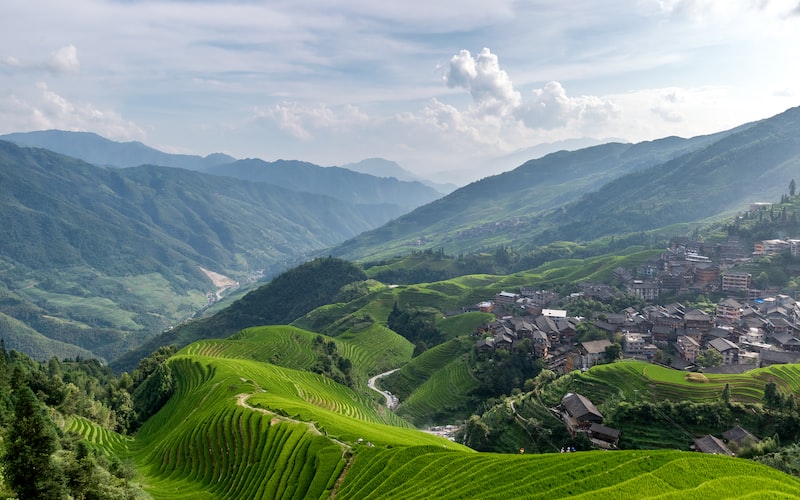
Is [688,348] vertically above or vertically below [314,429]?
below

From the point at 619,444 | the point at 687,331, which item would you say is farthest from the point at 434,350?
the point at 619,444

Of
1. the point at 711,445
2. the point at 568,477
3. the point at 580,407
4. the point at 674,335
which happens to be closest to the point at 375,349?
the point at 674,335

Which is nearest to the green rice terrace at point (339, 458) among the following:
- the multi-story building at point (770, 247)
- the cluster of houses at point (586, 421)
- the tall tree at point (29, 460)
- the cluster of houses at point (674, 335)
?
the cluster of houses at point (586, 421)

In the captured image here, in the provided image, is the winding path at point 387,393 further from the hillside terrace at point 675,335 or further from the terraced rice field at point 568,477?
the terraced rice field at point 568,477

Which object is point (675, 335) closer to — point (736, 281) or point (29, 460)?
point (736, 281)

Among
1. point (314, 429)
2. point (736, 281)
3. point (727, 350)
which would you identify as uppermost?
point (314, 429)

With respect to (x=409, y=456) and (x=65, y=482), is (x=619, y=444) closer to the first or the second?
(x=409, y=456)
